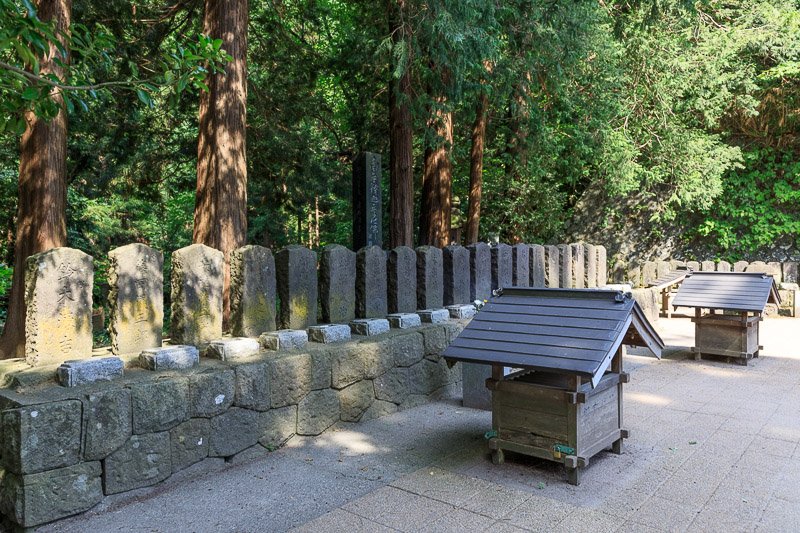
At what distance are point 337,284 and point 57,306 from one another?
2.18m

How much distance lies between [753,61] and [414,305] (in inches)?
467

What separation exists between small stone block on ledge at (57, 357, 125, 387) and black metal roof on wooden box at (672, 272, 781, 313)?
647 centimetres

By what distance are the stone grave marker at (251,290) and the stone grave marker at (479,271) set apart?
2.88m

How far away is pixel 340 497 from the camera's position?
321 cm

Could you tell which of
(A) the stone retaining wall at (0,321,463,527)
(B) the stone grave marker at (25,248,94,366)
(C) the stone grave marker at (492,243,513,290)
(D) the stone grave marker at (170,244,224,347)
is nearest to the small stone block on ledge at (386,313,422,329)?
(A) the stone retaining wall at (0,321,463,527)

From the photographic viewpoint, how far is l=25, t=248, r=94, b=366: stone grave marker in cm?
306

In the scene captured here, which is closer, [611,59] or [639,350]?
[639,350]

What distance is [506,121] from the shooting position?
13.1 metres

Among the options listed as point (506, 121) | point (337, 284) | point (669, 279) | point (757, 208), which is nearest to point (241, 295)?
point (337, 284)

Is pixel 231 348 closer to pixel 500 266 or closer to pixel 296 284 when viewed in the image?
pixel 296 284

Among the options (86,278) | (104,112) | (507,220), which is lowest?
(86,278)

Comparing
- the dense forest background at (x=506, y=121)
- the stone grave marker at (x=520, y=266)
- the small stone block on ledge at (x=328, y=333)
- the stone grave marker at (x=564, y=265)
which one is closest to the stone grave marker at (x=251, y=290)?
the small stone block on ledge at (x=328, y=333)

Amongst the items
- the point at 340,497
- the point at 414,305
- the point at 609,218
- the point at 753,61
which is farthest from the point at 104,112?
the point at 753,61

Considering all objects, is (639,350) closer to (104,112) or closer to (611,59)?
(611,59)
